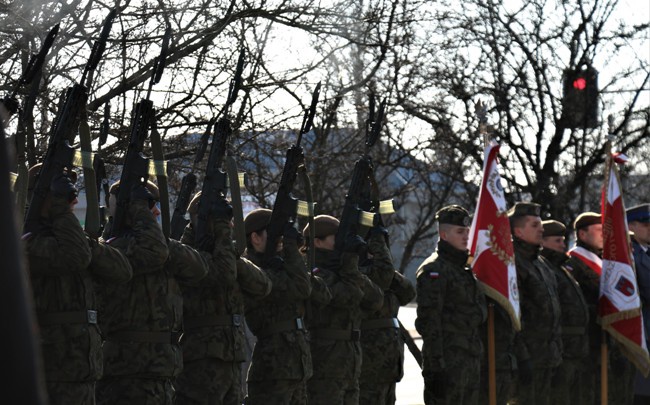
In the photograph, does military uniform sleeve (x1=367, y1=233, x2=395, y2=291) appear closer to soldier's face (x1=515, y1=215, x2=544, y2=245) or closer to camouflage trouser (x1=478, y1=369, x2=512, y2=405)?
camouflage trouser (x1=478, y1=369, x2=512, y2=405)

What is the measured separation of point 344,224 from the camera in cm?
798

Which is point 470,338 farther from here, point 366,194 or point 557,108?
point 557,108

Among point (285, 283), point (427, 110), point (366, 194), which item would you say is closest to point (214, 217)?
point (285, 283)

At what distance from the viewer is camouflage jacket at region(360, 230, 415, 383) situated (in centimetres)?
809

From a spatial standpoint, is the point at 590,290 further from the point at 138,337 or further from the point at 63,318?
the point at 63,318

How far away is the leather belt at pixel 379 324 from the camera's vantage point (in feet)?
26.9

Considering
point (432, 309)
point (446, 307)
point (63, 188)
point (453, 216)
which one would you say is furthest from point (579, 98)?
point (63, 188)

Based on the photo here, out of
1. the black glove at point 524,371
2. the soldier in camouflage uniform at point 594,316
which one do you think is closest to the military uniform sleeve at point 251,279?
the black glove at point 524,371

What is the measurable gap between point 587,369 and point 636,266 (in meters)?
1.17

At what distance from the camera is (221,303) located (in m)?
6.28

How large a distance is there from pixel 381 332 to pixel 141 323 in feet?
10.1

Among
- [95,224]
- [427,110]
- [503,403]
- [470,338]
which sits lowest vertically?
[503,403]

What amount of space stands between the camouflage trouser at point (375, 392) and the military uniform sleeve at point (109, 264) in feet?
11.1

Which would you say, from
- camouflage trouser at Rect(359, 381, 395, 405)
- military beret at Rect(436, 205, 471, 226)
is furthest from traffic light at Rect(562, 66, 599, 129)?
camouflage trouser at Rect(359, 381, 395, 405)
